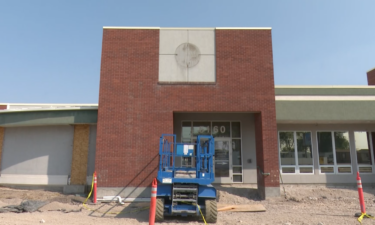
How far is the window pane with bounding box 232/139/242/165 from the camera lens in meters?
14.7

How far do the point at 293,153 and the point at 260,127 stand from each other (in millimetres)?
3622

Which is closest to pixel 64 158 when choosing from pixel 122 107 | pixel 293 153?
pixel 122 107

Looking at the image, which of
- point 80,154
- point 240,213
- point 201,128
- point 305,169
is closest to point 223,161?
point 201,128

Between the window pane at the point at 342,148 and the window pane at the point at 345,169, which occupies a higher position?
the window pane at the point at 342,148

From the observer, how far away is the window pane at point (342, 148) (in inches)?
588

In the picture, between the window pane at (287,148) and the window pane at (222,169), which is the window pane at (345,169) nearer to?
the window pane at (287,148)

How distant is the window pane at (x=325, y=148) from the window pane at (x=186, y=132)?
716cm

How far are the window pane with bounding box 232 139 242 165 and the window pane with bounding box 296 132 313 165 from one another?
3.26 metres

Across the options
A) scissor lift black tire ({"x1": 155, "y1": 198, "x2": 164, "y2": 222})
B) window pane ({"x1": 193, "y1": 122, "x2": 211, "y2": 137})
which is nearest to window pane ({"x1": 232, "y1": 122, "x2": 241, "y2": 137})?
window pane ({"x1": 193, "y1": 122, "x2": 211, "y2": 137})

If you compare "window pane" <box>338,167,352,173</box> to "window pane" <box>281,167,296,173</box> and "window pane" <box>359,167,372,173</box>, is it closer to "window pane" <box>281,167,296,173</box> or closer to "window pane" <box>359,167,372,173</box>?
"window pane" <box>359,167,372,173</box>

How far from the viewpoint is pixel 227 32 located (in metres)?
13.3

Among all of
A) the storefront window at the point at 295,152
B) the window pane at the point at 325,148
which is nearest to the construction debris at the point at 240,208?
the storefront window at the point at 295,152

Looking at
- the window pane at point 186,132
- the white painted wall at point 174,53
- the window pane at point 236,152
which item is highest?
the white painted wall at point 174,53

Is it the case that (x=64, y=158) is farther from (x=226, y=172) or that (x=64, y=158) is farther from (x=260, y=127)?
(x=260, y=127)
